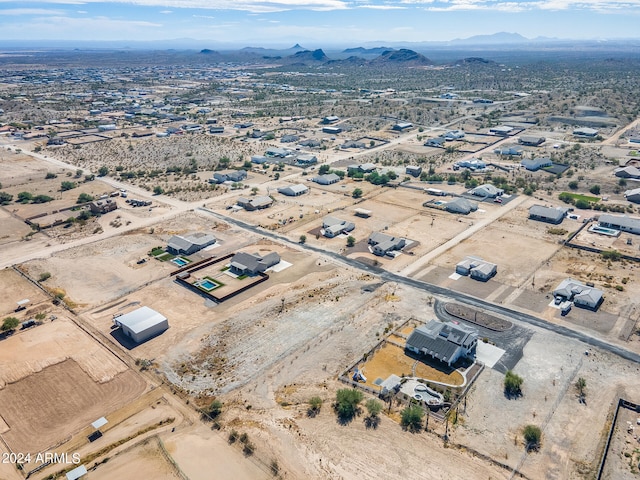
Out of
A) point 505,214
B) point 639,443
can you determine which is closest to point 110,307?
point 639,443

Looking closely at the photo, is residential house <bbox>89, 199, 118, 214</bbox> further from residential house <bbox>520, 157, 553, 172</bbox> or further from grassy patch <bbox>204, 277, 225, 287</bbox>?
residential house <bbox>520, 157, 553, 172</bbox>

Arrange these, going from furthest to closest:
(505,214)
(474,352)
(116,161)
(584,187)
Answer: (116,161)
(584,187)
(505,214)
(474,352)

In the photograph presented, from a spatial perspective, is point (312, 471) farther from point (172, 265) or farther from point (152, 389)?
point (172, 265)

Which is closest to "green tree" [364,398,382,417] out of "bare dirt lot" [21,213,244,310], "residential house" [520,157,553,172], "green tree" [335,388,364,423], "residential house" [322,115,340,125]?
"green tree" [335,388,364,423]

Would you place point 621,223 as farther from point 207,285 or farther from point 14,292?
point 14,292

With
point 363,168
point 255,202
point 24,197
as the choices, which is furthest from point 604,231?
point 24,197

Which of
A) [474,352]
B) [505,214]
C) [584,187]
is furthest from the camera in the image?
[584,187]

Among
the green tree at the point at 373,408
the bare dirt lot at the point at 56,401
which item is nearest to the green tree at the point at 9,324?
the bare dirt lot at the point at 56,401
